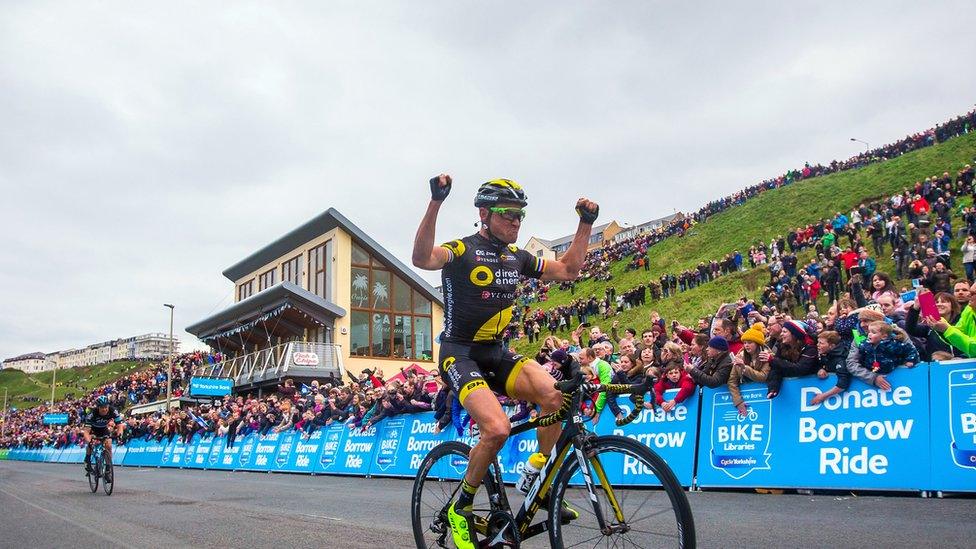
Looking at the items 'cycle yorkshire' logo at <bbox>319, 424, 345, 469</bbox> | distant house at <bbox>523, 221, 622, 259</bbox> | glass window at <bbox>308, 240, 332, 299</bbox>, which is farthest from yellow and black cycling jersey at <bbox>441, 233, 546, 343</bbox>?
distant house at <bbox>523, 221, 622, 259</bbox>

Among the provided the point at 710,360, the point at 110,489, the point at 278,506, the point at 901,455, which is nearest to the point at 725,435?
the point at 710,360

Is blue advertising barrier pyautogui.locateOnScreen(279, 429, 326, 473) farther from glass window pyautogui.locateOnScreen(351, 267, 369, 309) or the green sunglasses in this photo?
glass window pyautogui.locateOnScreen(351, 267, 369, 309)

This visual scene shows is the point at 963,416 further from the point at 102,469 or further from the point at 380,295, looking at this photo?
the point at 380,295

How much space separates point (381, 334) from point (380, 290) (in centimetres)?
254

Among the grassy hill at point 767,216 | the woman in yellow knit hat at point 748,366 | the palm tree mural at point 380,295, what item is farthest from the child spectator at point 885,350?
the palm tree mural at point 380,295

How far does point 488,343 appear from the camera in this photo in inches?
194

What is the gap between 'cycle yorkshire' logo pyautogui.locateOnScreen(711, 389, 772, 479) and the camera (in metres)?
9.20

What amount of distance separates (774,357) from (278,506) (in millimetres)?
6511

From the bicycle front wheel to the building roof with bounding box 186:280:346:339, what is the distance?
3689cm

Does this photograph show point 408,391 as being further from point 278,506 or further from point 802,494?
point 802,494

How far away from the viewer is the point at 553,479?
423 centimetres

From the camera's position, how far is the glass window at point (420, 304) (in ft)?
144

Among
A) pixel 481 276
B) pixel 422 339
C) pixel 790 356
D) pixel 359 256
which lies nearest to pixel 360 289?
pixel 359 256

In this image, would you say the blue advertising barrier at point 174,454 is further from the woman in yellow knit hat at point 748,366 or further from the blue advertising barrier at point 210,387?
the woman in yellow knit hat at point 748,366
